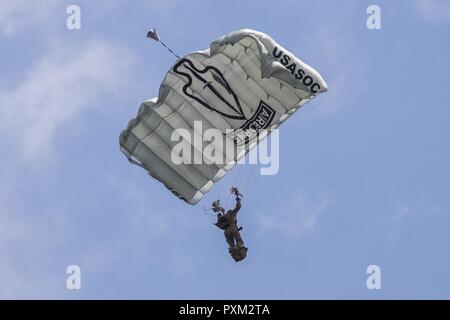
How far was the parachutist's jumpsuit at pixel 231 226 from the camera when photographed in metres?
59.7

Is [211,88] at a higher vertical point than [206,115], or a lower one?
higher

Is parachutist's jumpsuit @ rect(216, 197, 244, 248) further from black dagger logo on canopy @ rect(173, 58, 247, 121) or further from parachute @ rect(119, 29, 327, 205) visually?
black dagger logo on canopy @ rect(173, 58, 247, 121)

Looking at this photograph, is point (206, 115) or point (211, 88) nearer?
point (211, 88)

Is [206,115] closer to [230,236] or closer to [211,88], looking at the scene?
[211,88]

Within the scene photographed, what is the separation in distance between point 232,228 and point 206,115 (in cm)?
358

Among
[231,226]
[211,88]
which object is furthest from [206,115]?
[231,226]

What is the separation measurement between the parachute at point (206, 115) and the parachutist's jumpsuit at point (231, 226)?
1038 mm

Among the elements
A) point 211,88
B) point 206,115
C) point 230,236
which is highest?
point 211,88

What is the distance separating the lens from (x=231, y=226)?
2351 inches

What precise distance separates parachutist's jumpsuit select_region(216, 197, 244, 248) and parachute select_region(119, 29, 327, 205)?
1038 mm

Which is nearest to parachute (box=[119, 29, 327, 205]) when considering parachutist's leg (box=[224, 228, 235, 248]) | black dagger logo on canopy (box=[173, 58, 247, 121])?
black dagger logo on canopy (box=[173, 58, 247, 121])

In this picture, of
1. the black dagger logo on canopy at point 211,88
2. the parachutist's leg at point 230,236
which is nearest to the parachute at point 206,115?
the black dagger logo on canopy at point 211,88
